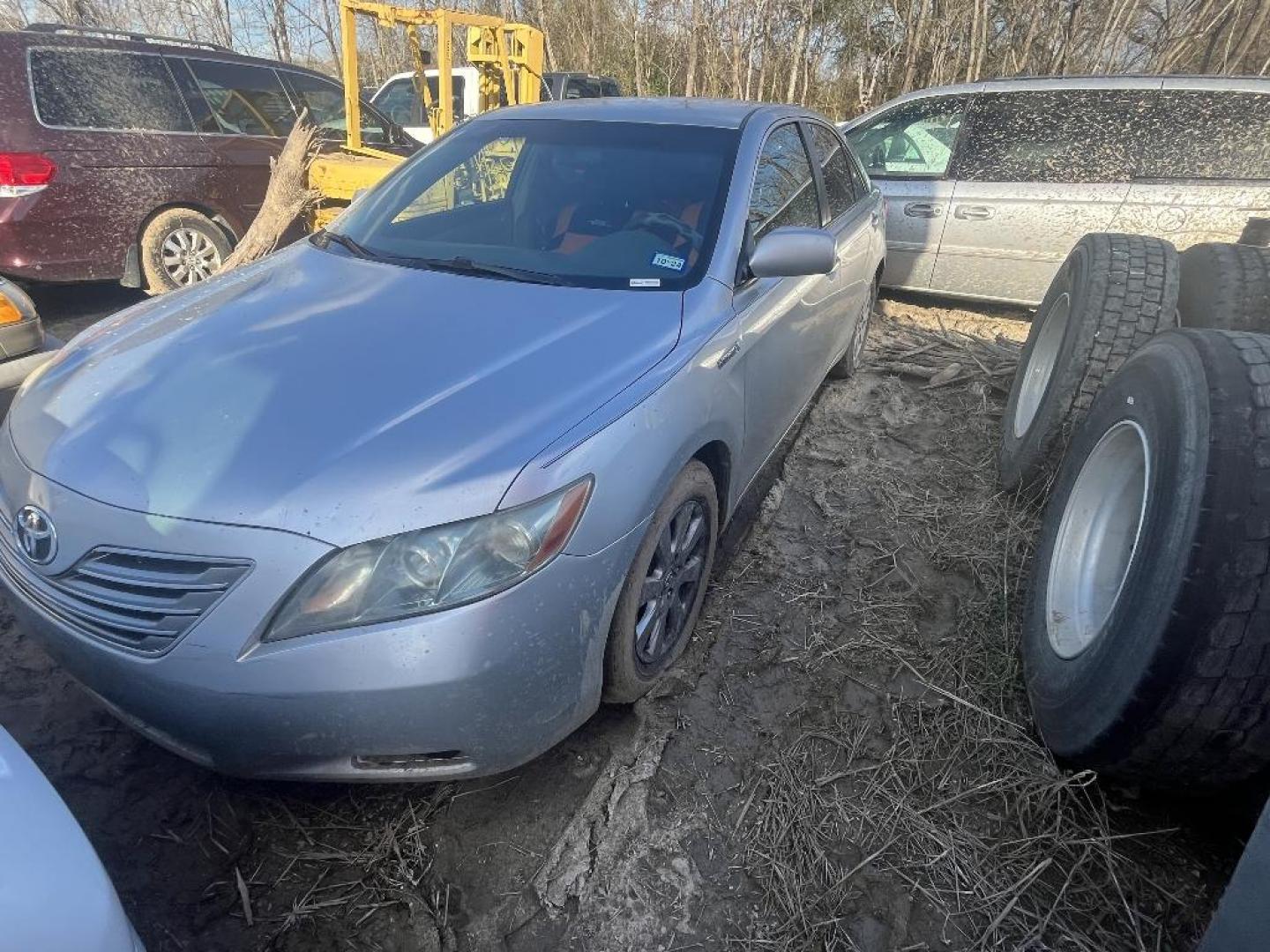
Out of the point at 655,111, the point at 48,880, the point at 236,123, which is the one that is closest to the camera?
the point at 48,880

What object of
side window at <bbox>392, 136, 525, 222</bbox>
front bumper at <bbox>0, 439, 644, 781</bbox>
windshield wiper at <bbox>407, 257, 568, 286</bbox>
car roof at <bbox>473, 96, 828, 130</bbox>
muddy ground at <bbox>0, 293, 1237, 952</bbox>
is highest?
car roof at <bbox>473, 96, 828, 130</bbox>

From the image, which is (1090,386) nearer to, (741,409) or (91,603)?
(741,409)

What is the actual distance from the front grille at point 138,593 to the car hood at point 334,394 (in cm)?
10

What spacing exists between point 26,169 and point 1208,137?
25.0ft

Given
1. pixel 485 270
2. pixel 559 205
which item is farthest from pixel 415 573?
pixel 559 205

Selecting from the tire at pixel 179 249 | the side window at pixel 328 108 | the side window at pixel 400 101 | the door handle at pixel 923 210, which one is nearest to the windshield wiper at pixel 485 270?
the tire at pixel 179 249

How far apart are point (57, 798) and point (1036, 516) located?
3.33 m

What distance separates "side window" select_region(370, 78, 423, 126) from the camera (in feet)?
34.7

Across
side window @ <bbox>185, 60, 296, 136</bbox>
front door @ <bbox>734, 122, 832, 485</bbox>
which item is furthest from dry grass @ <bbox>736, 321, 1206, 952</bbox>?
side window @ <bbox>185, 60, 296, 136</bbox>

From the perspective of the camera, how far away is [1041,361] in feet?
12.5

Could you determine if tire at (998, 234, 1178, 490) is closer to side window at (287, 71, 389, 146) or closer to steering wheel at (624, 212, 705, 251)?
steering wheel at (624, 212, 705, 251)

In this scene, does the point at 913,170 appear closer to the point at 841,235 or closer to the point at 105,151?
the point at 841,235

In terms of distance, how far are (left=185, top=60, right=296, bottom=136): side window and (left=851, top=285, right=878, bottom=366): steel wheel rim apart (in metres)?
5.16

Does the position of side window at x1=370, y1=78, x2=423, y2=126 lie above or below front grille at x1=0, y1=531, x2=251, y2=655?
above
